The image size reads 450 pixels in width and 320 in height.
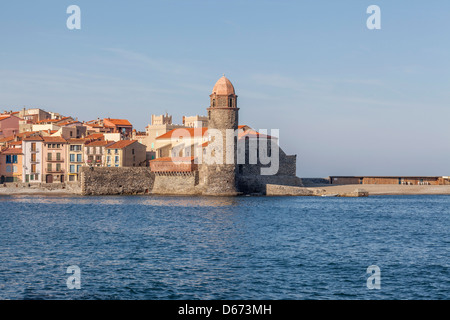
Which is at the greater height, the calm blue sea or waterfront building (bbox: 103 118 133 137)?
waterfront building (bbox: 103 118 133 137)

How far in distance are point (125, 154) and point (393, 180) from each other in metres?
43.9

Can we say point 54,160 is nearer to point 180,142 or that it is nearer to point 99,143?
point 99,143

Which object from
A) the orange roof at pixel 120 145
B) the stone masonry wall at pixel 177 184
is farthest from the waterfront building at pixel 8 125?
the stone masonry wall at pixel 177 184

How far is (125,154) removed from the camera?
79.0 metres

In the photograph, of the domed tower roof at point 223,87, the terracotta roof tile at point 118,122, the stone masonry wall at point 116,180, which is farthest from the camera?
the terracotta roof tile at point 118,122

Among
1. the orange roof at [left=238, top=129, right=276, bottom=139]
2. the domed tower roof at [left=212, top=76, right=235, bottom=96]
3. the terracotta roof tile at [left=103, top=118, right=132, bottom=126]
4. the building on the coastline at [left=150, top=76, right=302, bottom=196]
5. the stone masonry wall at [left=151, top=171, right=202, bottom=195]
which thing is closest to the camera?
the building on the coastline at [left=150, top=76, right=302, bottom=196]

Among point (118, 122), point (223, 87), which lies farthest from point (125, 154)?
point (118, 122)

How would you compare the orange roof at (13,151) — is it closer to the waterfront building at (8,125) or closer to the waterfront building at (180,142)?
the waterfront building at (8,125)

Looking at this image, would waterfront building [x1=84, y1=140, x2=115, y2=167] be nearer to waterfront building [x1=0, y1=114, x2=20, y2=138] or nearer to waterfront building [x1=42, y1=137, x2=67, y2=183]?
waterfront building [x1=42, y1=137, x2=67, y2=183]

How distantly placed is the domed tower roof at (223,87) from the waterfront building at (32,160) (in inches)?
1180

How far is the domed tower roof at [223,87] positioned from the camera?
66.5 m

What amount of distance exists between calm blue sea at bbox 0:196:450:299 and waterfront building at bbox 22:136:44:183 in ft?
124

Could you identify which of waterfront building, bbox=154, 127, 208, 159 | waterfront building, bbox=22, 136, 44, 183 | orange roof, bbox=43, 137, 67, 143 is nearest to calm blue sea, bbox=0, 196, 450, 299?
waterfront building, bbox=154, 127, 208, 159

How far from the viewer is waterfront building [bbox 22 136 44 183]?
81875mm
